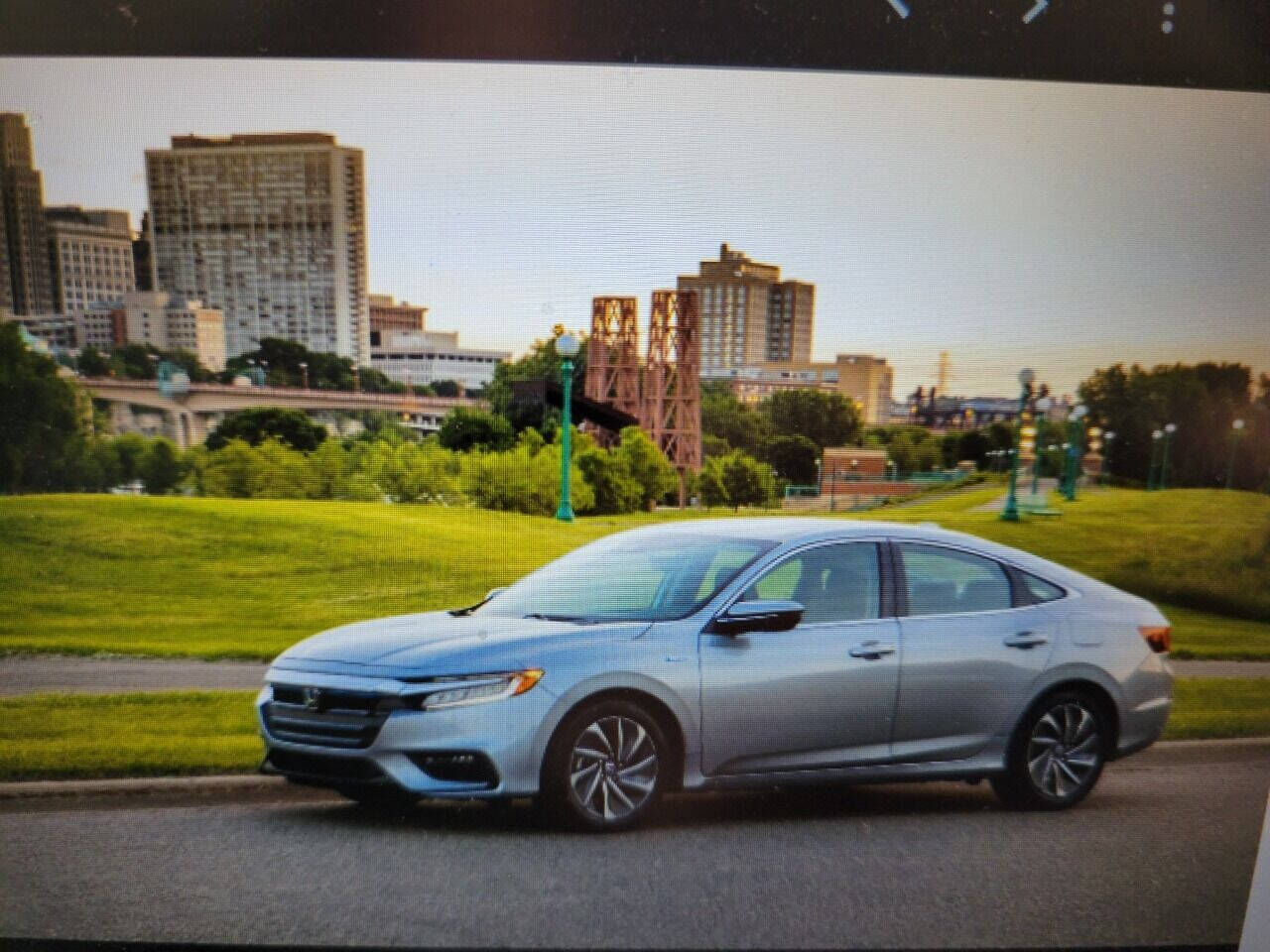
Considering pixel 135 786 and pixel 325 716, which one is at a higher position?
pixel 325 716

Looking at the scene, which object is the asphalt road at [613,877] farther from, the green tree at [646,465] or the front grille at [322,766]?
the green tree at [646,465]

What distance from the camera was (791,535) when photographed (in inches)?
120

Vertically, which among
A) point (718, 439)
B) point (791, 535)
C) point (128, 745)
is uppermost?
point (718, 439)

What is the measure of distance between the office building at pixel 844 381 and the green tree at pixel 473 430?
29.8 inches

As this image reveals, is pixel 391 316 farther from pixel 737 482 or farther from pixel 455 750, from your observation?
pixel 455 750

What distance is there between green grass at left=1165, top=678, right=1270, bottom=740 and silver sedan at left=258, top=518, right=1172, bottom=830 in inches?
2.9

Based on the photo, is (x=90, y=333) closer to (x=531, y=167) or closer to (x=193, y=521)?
(x=193, y=521)

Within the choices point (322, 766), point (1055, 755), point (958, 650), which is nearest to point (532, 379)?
point (322, 766)

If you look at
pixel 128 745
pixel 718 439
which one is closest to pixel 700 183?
pixel 718 439

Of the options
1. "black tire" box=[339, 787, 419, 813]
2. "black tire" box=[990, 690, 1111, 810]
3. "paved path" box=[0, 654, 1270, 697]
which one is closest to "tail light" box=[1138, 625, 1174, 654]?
"black tire" box=[990, 690, 1111, 810]

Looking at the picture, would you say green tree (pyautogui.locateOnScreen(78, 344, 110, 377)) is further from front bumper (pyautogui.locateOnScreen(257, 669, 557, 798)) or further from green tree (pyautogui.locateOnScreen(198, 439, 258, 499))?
front bumper (pyautogui.locateOnScreen(257, 669, 557, 798))

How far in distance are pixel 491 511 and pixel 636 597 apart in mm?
564

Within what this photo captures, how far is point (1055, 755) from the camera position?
3.14 m

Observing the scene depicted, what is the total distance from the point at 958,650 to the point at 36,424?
9.68ft
